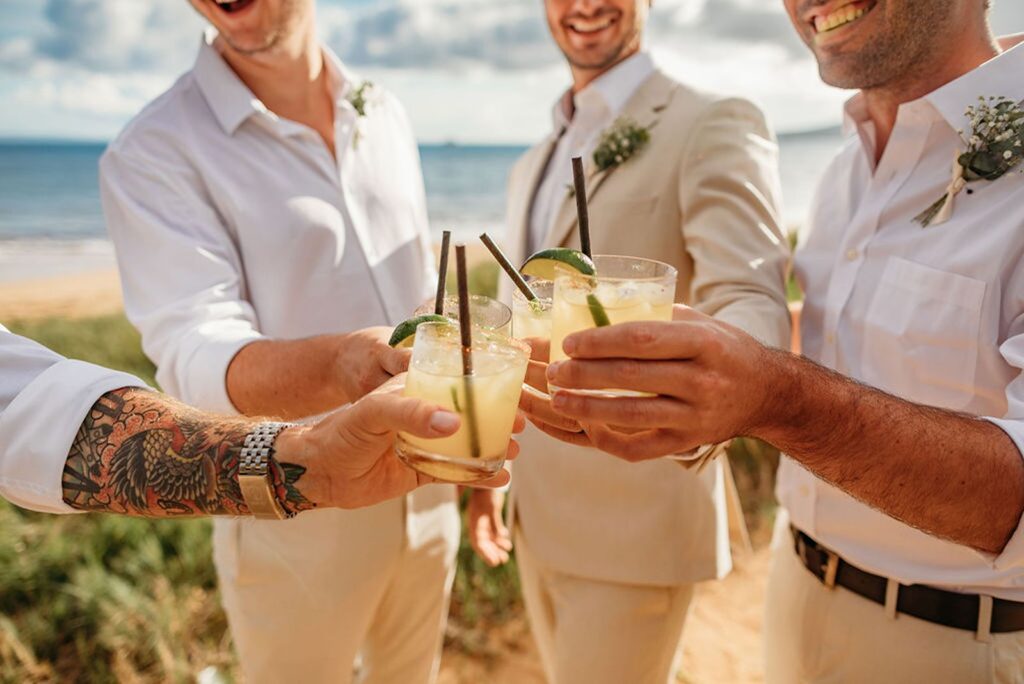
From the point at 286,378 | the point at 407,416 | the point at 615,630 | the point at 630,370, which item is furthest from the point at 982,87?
the point at 286,378

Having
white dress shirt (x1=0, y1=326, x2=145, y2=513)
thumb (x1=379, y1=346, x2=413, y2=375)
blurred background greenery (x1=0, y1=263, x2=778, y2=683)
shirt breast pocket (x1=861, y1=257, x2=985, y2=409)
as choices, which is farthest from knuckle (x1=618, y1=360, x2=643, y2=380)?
blurred background greenery (x1=0, y1=263, x2=778, y2=683)

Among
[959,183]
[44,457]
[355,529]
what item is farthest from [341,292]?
[959,183]

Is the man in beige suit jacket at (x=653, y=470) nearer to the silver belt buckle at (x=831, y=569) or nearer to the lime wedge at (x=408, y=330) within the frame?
the silver belt buckle at (x=831, y=569)

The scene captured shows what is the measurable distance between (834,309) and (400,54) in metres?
64.4

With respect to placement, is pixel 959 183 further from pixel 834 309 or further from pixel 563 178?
pixel 563 178

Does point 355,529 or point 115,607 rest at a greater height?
point 355,529

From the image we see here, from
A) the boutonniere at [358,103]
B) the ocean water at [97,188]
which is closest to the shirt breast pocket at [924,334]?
the boutonniere at [358,103]

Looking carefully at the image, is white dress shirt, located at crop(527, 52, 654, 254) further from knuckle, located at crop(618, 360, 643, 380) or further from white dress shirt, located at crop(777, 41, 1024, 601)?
knuckle, located at crop(618, 360, 643, 380)

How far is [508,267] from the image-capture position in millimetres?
2074

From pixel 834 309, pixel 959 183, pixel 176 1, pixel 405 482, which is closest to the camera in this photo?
pixel 405 482

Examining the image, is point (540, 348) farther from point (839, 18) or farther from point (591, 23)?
point (591, 23)

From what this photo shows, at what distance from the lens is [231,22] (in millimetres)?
2959

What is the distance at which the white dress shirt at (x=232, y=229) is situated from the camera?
110 inches

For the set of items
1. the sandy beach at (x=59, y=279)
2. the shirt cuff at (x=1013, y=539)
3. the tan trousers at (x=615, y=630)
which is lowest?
the sandy beach at (x=59, y=279)
